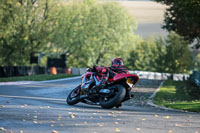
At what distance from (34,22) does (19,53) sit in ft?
15.5

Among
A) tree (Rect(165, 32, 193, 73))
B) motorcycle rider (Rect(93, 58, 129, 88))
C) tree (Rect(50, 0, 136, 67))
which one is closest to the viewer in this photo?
motorcycle rider (Rect(93, 58, 129, 88))

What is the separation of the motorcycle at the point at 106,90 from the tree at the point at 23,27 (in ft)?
144

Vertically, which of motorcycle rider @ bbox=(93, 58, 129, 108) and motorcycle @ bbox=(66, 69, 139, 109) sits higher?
motorcycle rider @ bbox=(93, 58, 129, 108)

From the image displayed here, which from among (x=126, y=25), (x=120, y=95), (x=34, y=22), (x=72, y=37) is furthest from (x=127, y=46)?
(x=120, y=95)

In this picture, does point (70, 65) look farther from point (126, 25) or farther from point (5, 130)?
point (5, 130)

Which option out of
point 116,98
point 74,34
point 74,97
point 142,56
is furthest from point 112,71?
point 142,56

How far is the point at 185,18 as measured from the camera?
3847cm

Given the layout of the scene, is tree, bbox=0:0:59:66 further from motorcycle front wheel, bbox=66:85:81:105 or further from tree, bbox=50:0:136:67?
motorcycle front wheel, bbox=66:85:81:105

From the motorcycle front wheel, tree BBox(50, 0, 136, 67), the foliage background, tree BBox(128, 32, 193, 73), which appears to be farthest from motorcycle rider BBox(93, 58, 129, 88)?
tree BBox(128, 32, 193, 73)

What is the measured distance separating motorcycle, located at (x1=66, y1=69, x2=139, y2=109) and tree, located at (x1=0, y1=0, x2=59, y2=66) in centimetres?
4383

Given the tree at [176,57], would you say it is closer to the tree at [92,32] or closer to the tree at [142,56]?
the tree at [92,32]

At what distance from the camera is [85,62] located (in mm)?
87938

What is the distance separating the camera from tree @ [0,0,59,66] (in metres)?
59.2

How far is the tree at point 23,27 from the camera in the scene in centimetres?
5916
